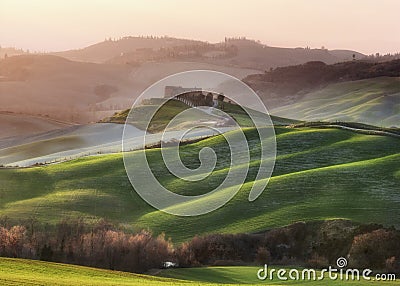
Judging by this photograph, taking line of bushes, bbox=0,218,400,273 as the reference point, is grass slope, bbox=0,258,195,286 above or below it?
above

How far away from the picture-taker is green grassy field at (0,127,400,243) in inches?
1852

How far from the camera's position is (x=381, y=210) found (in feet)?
153

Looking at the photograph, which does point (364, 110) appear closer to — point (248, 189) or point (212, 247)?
point (248, 189)

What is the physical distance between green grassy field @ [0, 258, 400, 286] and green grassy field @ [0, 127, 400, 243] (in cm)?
1085

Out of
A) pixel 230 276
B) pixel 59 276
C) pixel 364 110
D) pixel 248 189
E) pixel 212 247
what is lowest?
pixel 364 110

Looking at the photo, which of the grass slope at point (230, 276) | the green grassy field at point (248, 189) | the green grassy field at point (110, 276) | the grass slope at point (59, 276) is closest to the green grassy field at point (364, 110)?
the green grassy field at point (248, 189)

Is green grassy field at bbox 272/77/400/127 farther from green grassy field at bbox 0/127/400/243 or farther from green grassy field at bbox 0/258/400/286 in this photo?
green grassy field at bbox 0/258/400/286

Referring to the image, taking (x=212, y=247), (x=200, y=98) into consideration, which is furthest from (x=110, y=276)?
(x=200, y=98)

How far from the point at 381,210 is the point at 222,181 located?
15.8m

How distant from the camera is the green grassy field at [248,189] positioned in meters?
47.0

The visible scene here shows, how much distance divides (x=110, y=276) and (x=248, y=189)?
26063mm

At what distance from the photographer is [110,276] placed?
29156 millimetres

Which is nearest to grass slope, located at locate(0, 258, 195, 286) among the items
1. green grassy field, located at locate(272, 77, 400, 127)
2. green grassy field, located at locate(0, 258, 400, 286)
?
green grassy field, located at locate(0, 258, 400, 286)

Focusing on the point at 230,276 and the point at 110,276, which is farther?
the point at 230,276
